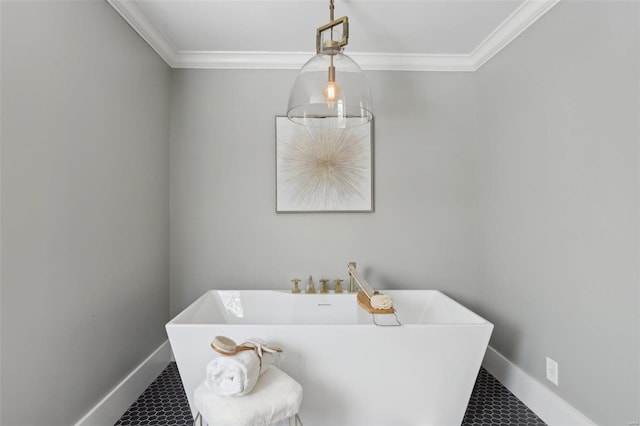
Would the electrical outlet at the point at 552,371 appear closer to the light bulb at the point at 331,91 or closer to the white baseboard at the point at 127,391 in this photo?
the light bulb at the point at 331,91

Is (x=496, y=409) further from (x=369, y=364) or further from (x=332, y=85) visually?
(x=332, y=85)

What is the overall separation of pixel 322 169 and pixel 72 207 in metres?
1.64

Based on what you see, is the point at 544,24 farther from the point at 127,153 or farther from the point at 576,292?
the point at 127,153

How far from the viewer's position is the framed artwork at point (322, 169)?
278 centimetres

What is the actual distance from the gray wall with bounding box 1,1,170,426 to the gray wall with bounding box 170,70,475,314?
14.4 inches

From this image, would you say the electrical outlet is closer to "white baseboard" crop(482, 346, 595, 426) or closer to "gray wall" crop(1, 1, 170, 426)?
"white baseboard" crop(482, 346, 595, 426)

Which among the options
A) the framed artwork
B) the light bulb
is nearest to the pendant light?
the light bulb

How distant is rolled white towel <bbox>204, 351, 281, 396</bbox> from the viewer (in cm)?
150

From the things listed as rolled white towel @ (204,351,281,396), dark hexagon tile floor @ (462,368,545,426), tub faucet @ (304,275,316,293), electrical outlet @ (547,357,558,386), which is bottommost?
dark hexagon tile floor @ (462,368,545,426)

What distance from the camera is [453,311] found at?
227 cm

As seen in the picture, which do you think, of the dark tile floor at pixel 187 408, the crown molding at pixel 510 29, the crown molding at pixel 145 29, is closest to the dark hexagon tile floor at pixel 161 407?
the dark tile floor at pixel 187 408

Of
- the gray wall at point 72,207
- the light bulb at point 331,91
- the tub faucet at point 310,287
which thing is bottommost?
the tub faucet at point 310,287

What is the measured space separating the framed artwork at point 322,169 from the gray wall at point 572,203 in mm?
958

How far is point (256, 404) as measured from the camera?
1.50 metres
